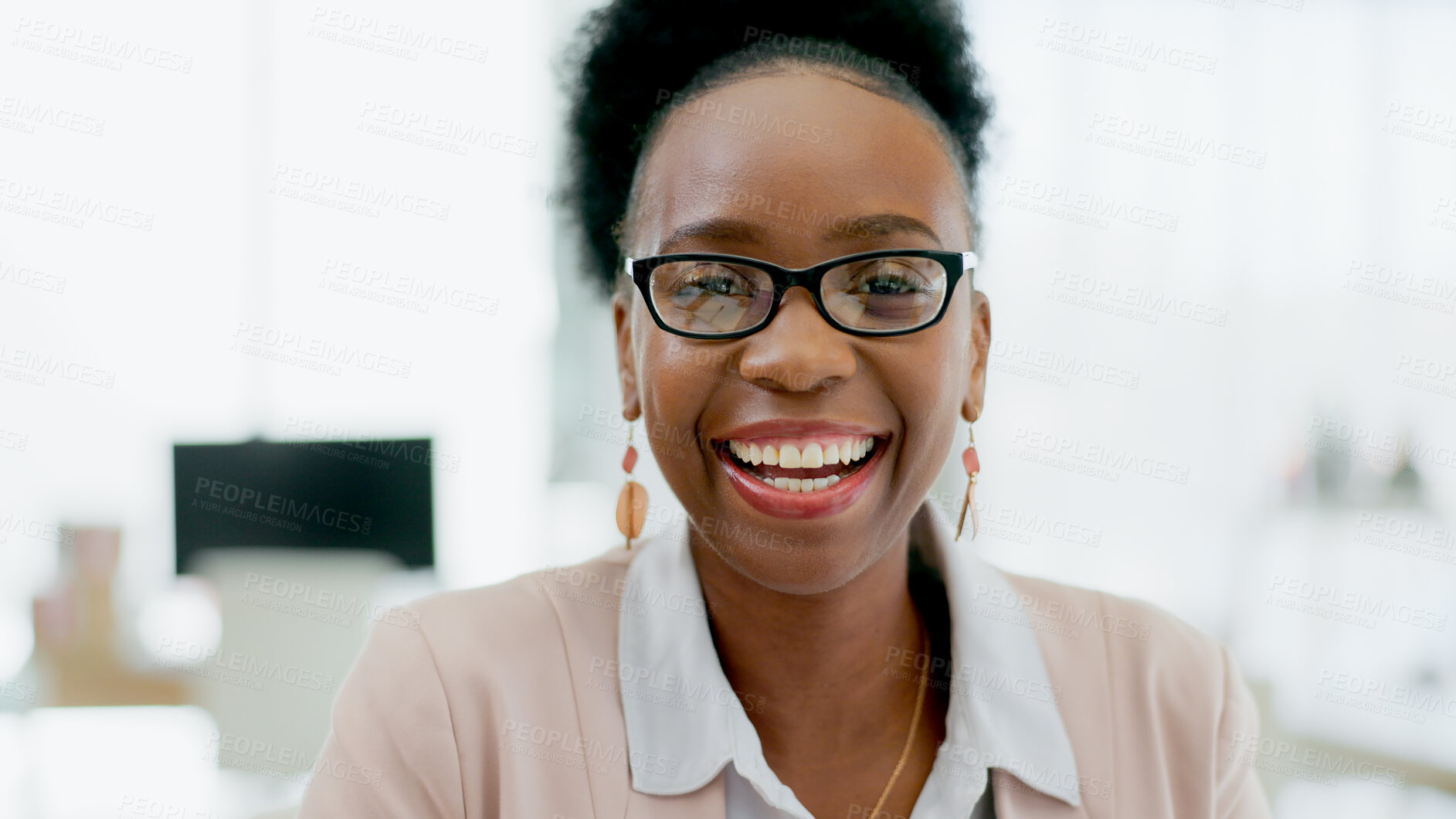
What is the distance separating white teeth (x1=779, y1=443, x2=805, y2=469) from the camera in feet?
2.90

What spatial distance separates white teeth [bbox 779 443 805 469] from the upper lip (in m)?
0.01

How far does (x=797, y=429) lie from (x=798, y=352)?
0.07m

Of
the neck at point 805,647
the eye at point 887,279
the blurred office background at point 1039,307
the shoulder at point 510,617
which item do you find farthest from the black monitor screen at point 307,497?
the eye at point 887,279

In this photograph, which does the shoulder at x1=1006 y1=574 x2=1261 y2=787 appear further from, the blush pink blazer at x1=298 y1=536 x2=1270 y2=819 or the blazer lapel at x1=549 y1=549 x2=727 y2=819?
the blazer lapel at x1=549 y1=549 x2=727 y2=819

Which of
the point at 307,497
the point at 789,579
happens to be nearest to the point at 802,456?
the point at 789,579

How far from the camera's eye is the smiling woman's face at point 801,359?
2.84 feet

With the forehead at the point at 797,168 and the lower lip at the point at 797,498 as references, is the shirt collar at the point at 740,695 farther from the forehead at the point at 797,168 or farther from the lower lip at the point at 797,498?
the forehead at the point at 797,168

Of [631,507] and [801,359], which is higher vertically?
[801,359]

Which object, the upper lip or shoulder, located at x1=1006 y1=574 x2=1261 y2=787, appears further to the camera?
shoulder, located at x1=1006 y1=574 x2=1261 y2=787

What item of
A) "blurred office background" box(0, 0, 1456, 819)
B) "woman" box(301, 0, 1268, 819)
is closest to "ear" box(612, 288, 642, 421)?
"woman" box(301, 0, 1268, 819)

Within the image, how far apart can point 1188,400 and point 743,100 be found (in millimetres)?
2190

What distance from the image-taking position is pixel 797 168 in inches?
34.1

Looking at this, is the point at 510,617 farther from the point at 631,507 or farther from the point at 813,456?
the point at 813,456

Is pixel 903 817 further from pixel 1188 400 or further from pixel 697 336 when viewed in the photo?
pixel 1188 400
